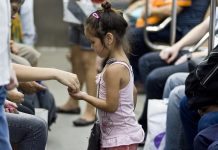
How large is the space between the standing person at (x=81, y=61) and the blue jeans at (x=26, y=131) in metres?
1.46

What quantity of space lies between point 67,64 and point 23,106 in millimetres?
2921

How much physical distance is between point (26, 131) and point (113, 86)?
1.31ft

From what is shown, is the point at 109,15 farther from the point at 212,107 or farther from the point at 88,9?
the point at 88,9

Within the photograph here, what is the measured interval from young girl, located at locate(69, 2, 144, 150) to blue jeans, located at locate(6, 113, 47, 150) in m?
0.20

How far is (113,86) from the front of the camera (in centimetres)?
232

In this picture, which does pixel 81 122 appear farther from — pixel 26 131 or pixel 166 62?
pixel 26 131

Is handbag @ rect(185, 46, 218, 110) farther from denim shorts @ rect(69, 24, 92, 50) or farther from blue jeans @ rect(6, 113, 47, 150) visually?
denim shorts @ rect(69, 24, 92, 50)

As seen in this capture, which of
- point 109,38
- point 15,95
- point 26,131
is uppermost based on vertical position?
point 109,38

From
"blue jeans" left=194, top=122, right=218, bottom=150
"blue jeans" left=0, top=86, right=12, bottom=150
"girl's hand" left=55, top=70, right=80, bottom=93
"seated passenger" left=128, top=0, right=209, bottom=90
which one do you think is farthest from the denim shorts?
"blue jeans" left=0, top=86, right=12, bottom=150

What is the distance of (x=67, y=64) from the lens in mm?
5664

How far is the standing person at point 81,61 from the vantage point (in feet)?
12.5

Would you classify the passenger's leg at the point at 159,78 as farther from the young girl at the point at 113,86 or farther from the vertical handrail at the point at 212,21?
the young girl at the point at 113,86

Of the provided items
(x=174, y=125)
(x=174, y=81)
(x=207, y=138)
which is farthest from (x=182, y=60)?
(x=207, y=138)

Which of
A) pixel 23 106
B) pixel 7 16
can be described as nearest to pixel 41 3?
pixel 23 106
